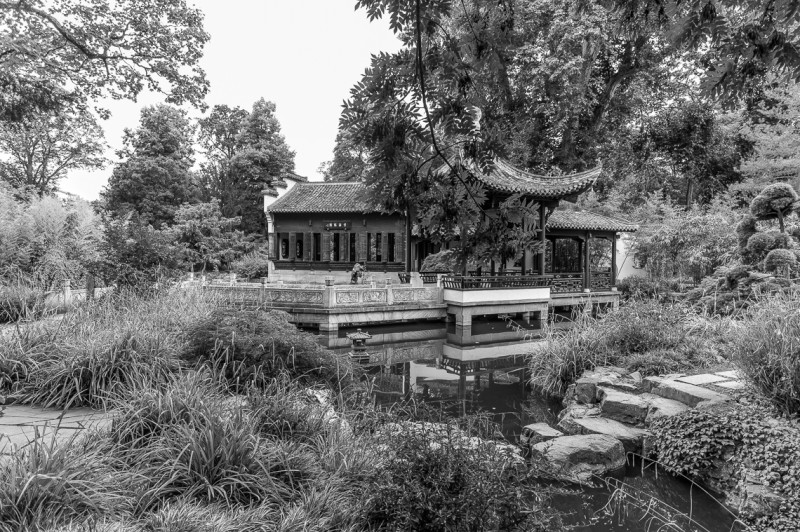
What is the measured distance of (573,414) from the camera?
5.54 metres

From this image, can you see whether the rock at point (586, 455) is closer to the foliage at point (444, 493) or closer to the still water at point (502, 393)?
the still water at point (502, 393)

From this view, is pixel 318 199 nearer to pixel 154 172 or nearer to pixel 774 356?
pixel 154 172

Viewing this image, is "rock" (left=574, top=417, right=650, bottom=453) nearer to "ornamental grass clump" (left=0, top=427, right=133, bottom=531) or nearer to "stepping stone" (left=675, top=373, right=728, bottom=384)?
Answer: "stepping stone" (left=675, top=373, right=728, bottom=384)

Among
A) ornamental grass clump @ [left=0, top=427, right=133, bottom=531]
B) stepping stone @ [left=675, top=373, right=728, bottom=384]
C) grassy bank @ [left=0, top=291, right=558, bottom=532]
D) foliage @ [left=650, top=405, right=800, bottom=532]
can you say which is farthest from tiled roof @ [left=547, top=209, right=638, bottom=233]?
ornamental grass clump @ [left=0, top=427, right=133, bottom=531]

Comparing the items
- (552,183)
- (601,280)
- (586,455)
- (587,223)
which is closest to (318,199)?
(552,183)

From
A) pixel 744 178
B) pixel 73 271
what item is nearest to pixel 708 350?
pixel 73 271

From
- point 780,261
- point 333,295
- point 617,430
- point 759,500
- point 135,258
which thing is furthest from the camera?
point 333,295

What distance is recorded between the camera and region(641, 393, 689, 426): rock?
15.6ft

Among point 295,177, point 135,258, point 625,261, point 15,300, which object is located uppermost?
point 295,177

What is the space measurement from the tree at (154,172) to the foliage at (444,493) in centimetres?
2342

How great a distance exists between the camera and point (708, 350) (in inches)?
273

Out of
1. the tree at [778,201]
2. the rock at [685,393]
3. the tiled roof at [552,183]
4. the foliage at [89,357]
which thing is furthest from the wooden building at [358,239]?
the foliage at [89,357]

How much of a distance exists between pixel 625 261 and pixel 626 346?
1698cm

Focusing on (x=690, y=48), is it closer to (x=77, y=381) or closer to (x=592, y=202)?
(x=77, y=381)
